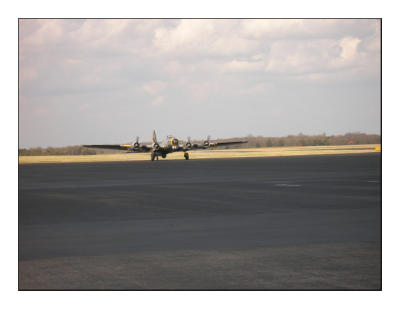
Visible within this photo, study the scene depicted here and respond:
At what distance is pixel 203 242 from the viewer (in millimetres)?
14320

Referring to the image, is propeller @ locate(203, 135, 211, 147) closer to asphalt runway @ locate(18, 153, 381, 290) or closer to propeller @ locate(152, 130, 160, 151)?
propeller @ locate(152, 130, 160, 151)

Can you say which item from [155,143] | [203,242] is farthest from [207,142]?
[203,242]

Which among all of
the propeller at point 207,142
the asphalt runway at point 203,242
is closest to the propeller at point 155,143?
the propeller at point 207,142

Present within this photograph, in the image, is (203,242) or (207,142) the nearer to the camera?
(203,242)

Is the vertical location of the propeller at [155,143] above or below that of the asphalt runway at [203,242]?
above

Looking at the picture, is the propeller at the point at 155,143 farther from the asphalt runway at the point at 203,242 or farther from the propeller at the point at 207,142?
the asphalt runway at the point at 203,242

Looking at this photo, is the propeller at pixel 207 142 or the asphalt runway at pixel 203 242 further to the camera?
the propeller at pixel 207 142

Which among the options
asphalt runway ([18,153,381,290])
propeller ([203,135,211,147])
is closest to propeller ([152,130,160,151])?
propeller ([203,135,211,147])

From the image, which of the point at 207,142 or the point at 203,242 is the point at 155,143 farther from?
the point at 203,242

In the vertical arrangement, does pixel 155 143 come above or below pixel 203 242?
above

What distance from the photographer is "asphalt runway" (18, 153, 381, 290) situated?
10.4m

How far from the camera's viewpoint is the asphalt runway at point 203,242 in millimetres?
10359

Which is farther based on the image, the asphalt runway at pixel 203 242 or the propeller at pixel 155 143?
the propeller at pixel 155 143

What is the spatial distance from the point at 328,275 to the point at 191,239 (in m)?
4.89
